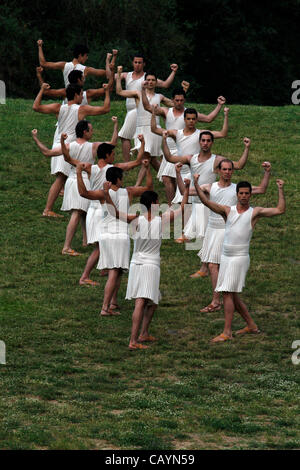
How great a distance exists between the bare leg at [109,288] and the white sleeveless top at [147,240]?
3.79 ft

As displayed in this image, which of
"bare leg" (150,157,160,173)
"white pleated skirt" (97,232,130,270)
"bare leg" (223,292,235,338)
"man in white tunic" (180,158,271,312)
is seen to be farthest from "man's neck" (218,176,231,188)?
"bare leg" (150,157,160,173)

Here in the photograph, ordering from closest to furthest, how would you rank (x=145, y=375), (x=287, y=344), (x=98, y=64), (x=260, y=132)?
(x=145, y=375) < (x=287, y=344) < (x=260, y=132) < (x=98, y=64)

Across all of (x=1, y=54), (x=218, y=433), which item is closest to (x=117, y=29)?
(x=1, y=54)

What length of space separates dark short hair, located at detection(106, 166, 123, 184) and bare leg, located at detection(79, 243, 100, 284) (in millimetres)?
1708

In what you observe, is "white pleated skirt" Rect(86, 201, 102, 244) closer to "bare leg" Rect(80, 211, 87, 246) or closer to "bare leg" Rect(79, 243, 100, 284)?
"bare leg" Rect(79, 243, 100, 284)

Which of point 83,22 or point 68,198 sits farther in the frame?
point 83,22

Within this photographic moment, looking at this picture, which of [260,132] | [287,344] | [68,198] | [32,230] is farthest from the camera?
[260,132]

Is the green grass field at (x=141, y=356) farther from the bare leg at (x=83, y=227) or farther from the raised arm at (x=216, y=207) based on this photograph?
the raised arm at (x=216, y=207)

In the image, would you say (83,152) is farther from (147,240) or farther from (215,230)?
(147,240)

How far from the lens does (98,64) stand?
39562mm

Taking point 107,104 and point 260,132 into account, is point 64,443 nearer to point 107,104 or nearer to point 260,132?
point 107,104

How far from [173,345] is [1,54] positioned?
91.2ft

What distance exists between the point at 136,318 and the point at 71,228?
434cm

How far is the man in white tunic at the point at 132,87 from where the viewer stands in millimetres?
20828
